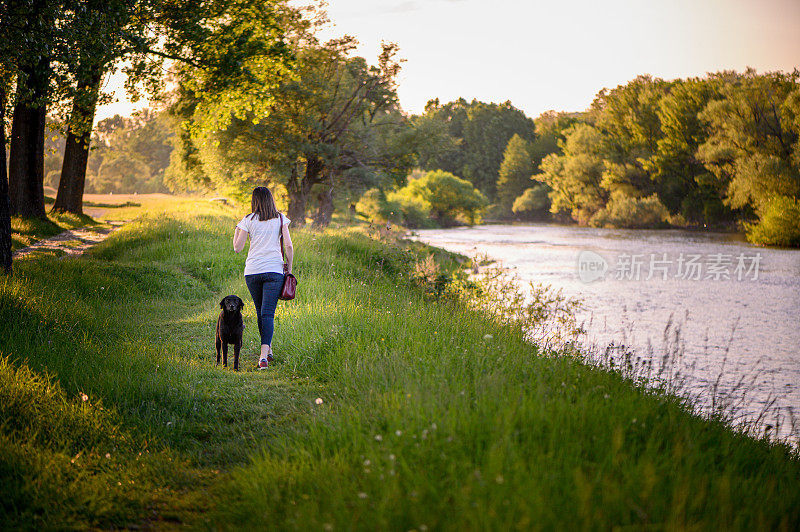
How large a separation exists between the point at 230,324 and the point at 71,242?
1301 centimetres

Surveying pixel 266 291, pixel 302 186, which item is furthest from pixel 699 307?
pixel 302 186

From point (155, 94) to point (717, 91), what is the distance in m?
52.3

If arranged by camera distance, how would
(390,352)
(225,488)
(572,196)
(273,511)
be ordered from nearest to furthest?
1. (273,511)
2. (225,488)
3. (390,352)
4. (572,196)

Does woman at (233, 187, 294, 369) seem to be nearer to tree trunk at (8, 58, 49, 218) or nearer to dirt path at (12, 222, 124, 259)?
dirt path at (12, 222, 124, 259)

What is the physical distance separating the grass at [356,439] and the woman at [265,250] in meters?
0.77

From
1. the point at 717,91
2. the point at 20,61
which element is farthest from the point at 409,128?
the point at 717,91

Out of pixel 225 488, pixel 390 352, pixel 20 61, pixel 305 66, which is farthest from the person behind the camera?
pixel 305 66

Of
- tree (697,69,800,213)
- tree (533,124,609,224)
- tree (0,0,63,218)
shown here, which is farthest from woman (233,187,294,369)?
tree (533,124,609,224)

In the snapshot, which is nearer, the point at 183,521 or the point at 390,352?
the point at 183,521

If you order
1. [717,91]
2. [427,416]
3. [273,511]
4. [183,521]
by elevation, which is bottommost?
[183,521]

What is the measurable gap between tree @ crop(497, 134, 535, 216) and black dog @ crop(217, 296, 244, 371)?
90559 millimetres

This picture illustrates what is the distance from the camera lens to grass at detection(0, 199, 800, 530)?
3248 millimetres

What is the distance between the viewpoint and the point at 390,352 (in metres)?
6.67

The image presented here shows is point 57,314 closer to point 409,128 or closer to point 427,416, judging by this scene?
point 427,416
